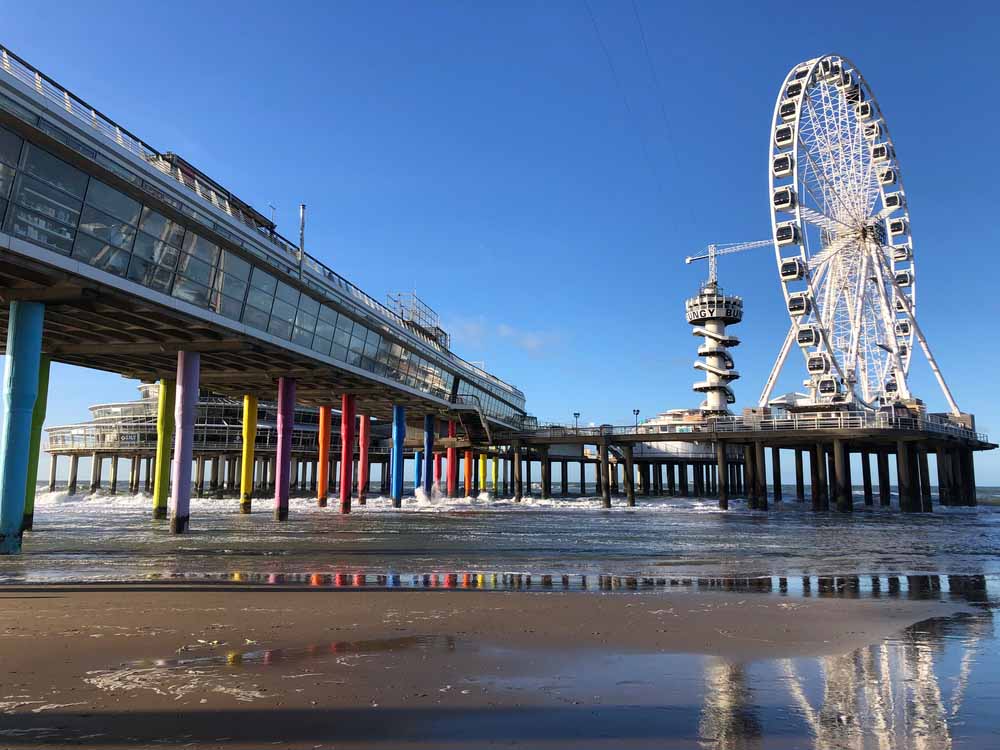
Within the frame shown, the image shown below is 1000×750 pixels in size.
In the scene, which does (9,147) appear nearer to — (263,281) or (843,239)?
(263,281)

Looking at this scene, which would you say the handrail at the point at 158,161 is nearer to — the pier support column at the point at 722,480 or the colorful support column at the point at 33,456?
the colorful support column at the point at 33,456

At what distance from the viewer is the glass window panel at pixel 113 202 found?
64.4 feet

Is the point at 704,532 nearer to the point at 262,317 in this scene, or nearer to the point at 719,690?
the point at 262,317

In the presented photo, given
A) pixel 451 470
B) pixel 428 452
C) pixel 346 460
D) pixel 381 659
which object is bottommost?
pixel 381 659

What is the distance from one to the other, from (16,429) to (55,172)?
6429mm

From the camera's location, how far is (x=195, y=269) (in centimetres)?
2481

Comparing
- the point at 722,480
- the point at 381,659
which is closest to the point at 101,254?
the point at 381,659

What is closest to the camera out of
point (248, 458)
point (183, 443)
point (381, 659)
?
point (381, 659)

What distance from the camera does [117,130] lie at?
2245cm

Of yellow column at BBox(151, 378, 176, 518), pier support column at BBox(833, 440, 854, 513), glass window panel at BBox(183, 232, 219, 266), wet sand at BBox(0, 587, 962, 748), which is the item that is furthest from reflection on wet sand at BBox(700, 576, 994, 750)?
pier support column at BBox(833, 440, 854, 513)

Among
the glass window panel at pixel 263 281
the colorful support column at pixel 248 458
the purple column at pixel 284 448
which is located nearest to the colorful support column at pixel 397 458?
the colorful support column at pixel 248 458

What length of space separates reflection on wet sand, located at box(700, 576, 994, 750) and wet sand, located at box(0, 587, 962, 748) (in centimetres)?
24

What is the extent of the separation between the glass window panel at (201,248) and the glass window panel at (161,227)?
1.12 ft

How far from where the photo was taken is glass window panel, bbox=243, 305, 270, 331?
1118 inches
